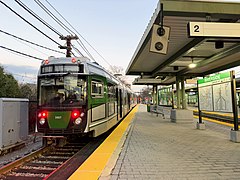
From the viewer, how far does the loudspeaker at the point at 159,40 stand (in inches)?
208

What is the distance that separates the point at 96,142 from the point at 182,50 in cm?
529

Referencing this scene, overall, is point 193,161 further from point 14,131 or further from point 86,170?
point 14,131

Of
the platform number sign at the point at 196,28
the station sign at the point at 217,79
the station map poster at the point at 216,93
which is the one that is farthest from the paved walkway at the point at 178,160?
the platform number sign at the point at 196,28

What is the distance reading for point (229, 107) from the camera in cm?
769

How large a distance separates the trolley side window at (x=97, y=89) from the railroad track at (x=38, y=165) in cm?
221

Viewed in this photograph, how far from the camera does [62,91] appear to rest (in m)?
7.04

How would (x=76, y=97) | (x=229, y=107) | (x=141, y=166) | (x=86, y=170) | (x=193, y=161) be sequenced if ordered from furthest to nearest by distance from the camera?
(x=229, y=107), (x=76, y=97), (x=193, y=161), (x=141, y=166), (x=86, y=170)

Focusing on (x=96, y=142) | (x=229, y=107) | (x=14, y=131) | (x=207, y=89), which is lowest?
(x=96, y=142)

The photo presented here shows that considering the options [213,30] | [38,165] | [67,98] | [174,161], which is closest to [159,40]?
[213,30]

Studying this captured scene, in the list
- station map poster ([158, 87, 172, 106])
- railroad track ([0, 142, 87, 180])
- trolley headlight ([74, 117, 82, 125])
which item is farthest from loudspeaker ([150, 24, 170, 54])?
station map poster ([158, 87, 172, 106])

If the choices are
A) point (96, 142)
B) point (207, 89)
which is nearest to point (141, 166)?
point (96, 142)

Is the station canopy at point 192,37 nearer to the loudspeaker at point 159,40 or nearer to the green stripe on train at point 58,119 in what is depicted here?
the loudspeaker at point 159,40

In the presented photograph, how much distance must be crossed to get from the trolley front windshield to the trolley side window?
0.43 meters

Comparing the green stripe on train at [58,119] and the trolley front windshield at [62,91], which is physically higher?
the trolley front windshield at [62,91]
